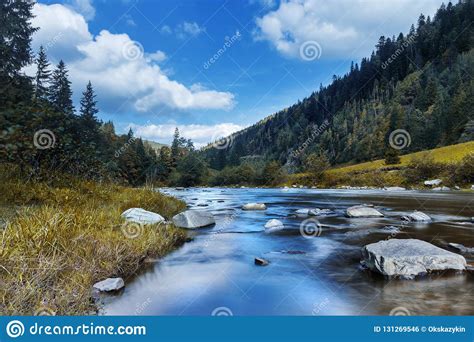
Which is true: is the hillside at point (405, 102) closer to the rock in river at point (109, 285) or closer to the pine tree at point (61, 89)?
the pine tree at point (61, 89)

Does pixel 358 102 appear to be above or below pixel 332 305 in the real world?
above

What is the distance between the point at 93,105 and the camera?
7631cm

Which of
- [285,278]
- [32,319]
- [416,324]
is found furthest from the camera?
[285,278]

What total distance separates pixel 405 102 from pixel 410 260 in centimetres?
14639

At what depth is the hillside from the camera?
92062 mm

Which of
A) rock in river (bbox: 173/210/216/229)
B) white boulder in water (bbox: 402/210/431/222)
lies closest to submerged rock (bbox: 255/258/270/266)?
rock in river (bbox: 173/210/216/229)

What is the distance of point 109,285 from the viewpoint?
671 centimetres

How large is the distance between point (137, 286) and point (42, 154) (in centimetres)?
1059

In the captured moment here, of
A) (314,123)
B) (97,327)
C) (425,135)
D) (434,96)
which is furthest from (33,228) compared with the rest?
(314,123)

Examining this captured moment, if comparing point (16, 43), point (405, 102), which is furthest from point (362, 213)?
point (405, 102)

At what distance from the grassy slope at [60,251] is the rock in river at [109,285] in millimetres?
224

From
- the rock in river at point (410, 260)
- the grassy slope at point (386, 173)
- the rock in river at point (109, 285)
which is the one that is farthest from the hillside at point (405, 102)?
the rock in river at point (109, 285)

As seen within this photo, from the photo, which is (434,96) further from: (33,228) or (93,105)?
(33,228)

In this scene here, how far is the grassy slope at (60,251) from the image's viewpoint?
518 centimetres
